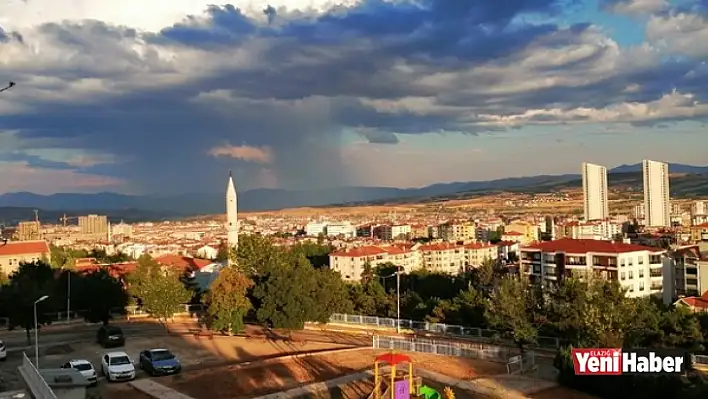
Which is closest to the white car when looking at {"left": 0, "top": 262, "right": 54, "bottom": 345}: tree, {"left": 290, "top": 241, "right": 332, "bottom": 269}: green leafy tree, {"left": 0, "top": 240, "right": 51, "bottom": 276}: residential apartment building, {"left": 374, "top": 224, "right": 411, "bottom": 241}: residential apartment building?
{"left": 0, "top": 262, "right": 54, "bottom": 345}: tree

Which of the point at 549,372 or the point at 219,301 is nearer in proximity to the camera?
the point at 549,372

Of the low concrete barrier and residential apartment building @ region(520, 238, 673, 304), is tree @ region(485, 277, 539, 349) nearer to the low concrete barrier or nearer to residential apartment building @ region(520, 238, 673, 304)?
the low concrete barrier

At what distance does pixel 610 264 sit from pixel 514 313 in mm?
32650

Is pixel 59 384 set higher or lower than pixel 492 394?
higher

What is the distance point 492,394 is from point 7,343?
24.1m

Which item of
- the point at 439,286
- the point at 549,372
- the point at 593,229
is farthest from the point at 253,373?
the point at 593,229

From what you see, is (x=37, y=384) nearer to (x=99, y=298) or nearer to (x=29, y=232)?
(x=99, y=298)

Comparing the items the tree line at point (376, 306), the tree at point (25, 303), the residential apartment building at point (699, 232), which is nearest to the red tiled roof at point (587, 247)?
the tree line at point (376, 306)

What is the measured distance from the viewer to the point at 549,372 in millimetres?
24578

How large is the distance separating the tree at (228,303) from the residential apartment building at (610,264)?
3333cm

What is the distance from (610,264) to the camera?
59906mm

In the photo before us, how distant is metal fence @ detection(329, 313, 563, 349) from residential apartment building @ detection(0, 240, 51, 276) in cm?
4841

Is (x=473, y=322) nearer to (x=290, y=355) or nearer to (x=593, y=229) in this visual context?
(x=290, y=355)

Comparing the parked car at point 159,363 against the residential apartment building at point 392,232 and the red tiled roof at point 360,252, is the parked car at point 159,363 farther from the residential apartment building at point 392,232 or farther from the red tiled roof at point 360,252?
the residential apartment building at point 392,232
